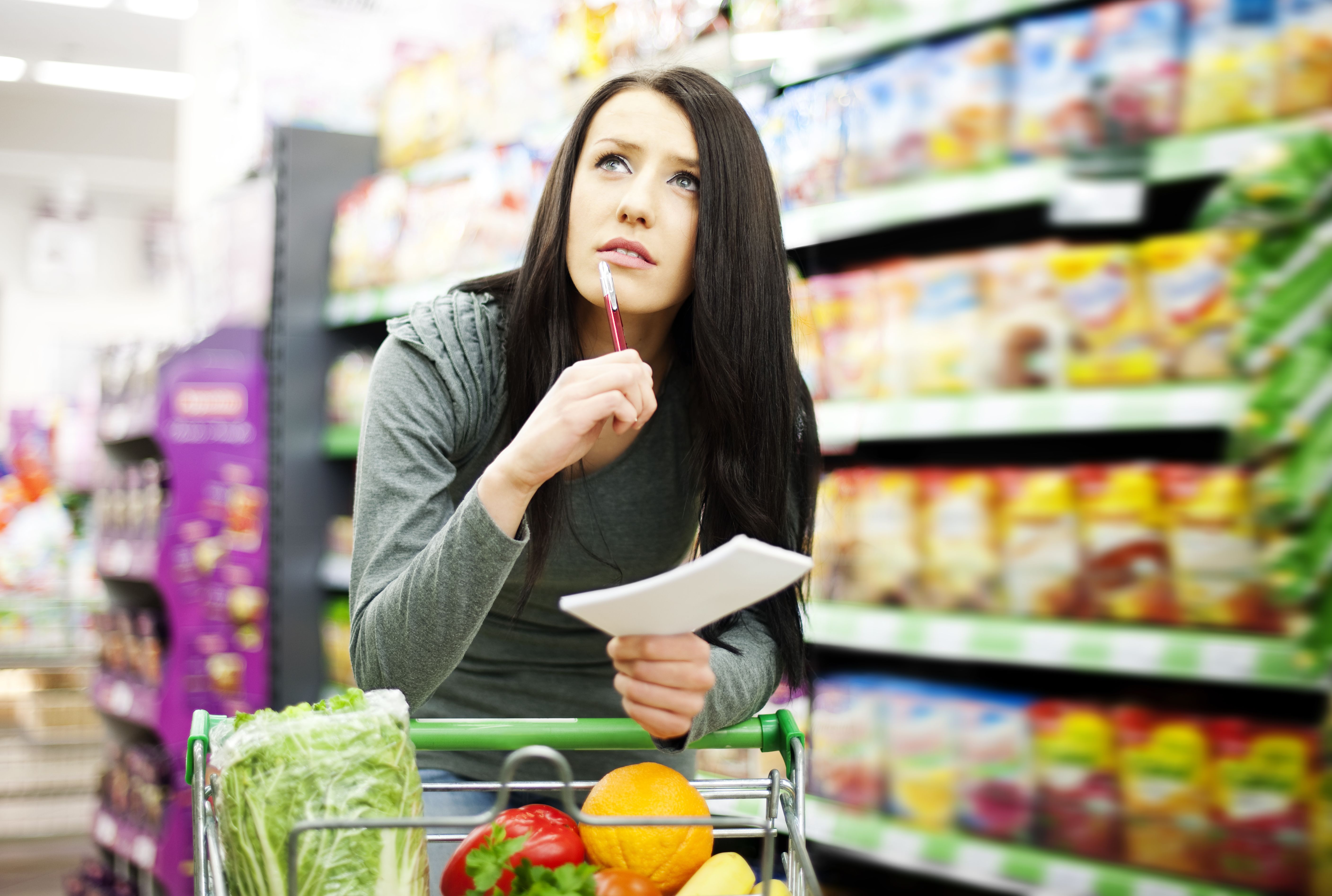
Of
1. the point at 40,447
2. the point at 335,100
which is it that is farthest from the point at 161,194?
the point at 335,100

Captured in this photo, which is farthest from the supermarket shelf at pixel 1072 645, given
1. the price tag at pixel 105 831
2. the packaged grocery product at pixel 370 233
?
the price tag at pixel 105 831

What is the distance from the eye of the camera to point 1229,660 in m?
1.46

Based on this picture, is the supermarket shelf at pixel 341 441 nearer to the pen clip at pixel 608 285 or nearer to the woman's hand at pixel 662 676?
the pen clip at pixel 608 285

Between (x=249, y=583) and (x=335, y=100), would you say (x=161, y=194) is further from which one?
(x=249, y=583)

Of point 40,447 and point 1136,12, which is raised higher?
point 1136,12

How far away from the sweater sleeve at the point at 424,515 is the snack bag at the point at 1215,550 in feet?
3.54

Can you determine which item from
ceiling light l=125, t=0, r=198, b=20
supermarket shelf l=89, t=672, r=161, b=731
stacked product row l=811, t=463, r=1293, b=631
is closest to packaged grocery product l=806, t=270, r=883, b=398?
stacked product row l=811, t=463, r=1293, b=631

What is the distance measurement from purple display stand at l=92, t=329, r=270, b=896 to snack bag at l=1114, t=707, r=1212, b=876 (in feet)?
7.55

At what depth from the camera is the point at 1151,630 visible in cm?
158

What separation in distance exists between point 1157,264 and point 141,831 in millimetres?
2978

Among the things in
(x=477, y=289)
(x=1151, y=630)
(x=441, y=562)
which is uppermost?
(x=477, y=289)

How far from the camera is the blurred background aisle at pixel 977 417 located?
58.2 inches

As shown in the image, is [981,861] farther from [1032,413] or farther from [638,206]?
[638,206]

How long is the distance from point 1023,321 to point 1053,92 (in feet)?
1.24
